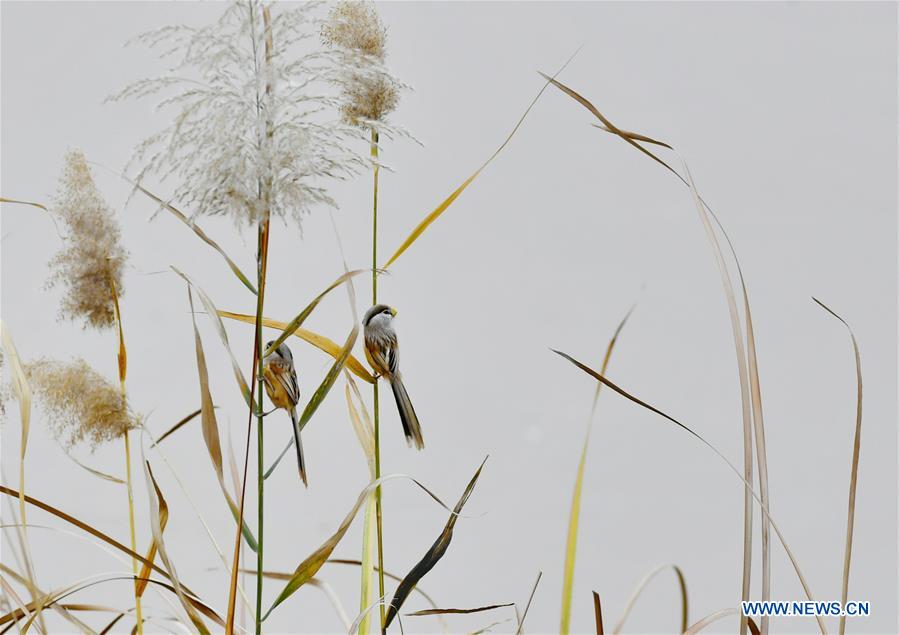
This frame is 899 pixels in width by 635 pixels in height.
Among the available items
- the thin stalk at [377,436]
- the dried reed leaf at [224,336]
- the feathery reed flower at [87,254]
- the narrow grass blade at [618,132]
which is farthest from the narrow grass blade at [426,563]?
the feathery reed flower at [87,254]

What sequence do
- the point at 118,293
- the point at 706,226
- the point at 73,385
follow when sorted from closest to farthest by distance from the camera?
1. the point at 706,226
2. the point at 73,385
3. the point at 118,293

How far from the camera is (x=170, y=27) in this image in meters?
0.89

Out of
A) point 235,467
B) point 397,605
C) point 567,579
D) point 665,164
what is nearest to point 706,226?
point 665,164

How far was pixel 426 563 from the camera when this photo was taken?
94 centimetres

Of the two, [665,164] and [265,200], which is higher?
[665,164]

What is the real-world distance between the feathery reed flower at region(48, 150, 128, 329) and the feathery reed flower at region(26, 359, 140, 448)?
0.10 metres

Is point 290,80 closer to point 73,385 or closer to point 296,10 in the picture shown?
point 296,10

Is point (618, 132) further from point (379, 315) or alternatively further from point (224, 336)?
point (224, 336)

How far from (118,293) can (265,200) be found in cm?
46

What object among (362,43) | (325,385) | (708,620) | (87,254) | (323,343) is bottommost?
(708,620)

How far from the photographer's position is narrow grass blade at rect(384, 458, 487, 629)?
3.06ft

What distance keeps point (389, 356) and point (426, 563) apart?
27cm

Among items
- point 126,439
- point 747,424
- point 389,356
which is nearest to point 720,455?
point 747,424

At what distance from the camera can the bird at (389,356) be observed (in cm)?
102
